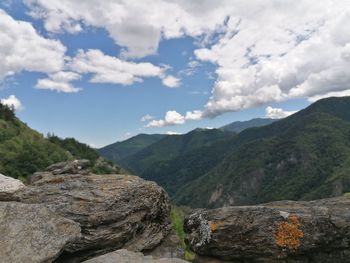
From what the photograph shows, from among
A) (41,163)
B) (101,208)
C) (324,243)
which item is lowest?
(324,243)

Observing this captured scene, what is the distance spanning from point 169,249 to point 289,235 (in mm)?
5841

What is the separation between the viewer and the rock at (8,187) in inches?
624

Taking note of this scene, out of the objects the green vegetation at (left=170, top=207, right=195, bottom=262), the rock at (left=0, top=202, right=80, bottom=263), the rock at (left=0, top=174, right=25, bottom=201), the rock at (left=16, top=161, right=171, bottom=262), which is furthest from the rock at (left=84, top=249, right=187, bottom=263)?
the rock at (left=0, top=174, right=25, bottom=201)

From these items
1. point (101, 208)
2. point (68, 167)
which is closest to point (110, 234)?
point (101, 208)

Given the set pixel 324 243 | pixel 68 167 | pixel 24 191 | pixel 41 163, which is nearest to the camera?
pixel 324 243

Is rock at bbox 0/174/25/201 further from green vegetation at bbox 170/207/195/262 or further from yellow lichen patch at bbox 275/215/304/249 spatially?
yellow lichen patch at bbox 275/215/304/249

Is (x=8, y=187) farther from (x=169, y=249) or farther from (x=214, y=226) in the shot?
(x=214, y=226)

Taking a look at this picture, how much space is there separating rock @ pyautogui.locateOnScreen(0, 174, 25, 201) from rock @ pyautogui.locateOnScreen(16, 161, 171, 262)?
1.05 ft

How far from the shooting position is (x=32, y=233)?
39.4 ft

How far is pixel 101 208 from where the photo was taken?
1543 centimetres

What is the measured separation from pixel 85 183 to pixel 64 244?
18.2ft

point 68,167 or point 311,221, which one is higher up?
point 68,167

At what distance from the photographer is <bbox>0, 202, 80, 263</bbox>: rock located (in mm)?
11367

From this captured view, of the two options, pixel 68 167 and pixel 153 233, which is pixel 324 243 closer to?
pixel 153 233
